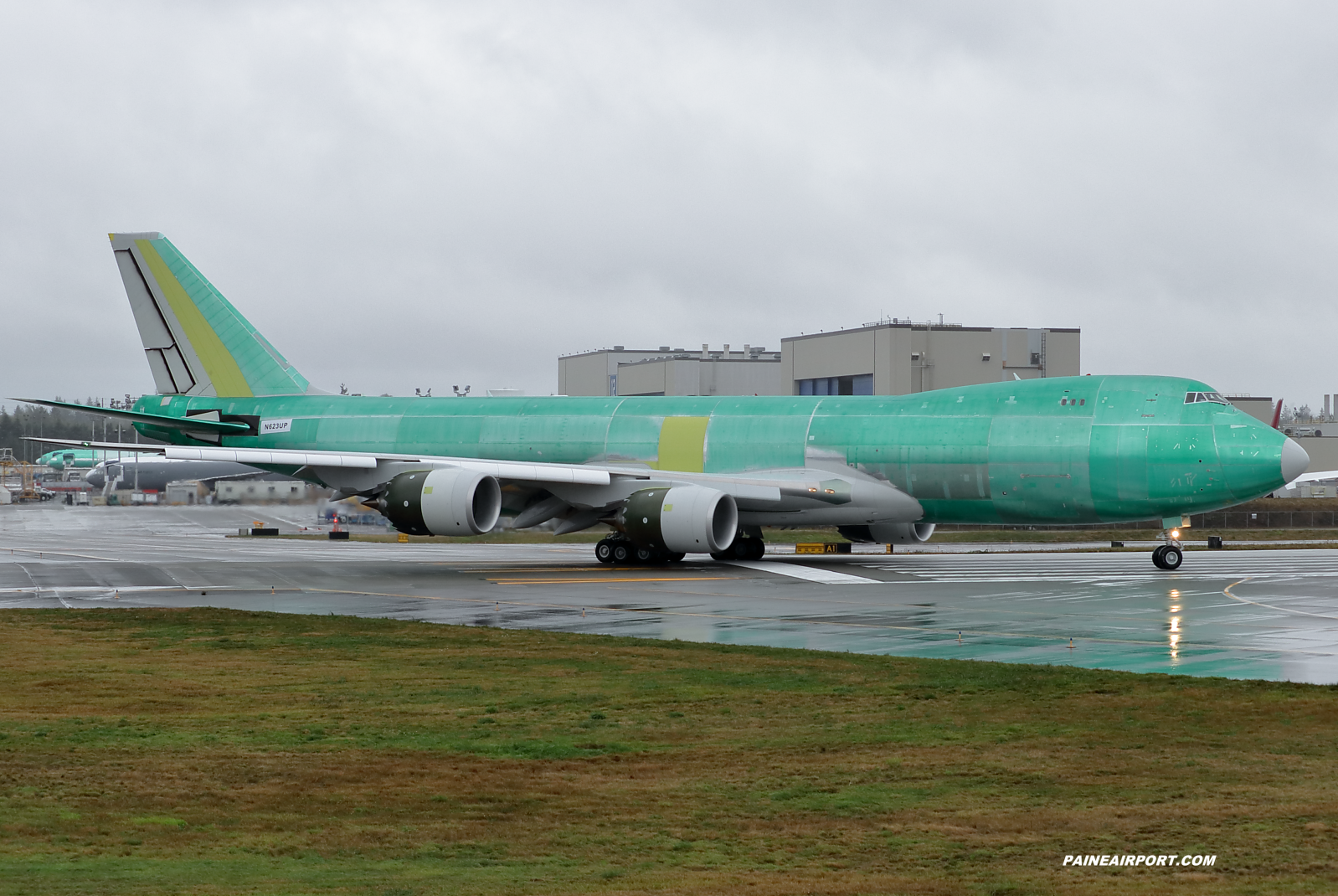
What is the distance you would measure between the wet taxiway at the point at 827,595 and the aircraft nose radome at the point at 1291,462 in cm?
239

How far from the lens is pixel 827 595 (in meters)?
28.6

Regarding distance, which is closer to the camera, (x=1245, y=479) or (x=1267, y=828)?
(x=1267, y=828)

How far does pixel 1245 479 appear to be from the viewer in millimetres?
32094

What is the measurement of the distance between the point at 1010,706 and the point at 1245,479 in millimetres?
20251

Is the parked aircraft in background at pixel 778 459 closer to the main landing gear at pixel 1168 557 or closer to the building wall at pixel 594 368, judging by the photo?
the main landing gear at pixel 1168 557

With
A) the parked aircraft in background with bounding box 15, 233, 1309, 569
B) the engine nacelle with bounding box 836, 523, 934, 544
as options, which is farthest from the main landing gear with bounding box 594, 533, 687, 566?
the engine nacelle with bounding box 836, 523, 934, 544

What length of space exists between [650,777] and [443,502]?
23.7 metres

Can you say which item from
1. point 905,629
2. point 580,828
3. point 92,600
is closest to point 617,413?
point 92,600

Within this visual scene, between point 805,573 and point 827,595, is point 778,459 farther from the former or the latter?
point 827,595

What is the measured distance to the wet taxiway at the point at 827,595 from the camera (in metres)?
20.0

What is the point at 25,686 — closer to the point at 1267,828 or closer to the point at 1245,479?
the point at 1267,828

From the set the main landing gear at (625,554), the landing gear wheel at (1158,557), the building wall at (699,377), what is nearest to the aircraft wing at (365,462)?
the main landing gear at (625,554)

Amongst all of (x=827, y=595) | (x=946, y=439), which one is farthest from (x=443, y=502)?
(x=946, y=439)

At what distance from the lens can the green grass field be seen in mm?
8406
